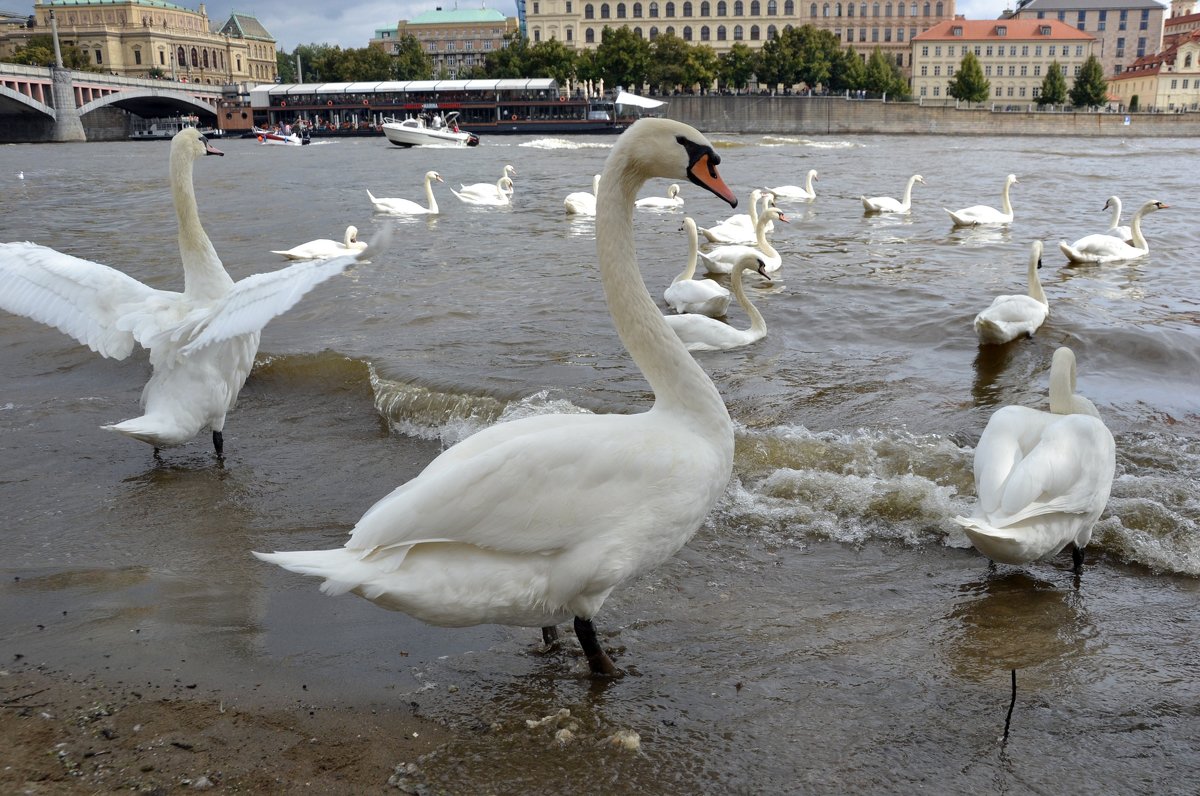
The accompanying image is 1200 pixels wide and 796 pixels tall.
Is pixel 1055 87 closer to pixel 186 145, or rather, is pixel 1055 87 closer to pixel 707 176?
pixel 186 145

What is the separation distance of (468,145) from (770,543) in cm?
6436

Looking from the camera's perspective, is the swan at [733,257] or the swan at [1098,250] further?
the swan at [1098,250]

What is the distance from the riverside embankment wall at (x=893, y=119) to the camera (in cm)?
7938

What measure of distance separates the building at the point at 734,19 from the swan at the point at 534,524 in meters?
128

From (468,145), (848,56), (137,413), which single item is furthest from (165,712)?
(848,56)

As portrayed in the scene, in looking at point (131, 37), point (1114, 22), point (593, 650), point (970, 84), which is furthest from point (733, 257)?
point (131, 37)

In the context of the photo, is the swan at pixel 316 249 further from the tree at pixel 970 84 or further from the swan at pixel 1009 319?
the tree at pixel 970 84

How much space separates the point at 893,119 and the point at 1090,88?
2215 cm

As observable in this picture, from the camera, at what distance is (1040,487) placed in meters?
3.89

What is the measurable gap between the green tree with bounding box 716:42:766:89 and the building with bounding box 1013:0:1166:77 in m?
44.3

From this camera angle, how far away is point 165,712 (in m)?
2.95

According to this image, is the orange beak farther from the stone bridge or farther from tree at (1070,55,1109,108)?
tree at (1070,55,1109,108)

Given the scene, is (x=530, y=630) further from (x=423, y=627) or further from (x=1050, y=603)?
(x=1050, y=603)

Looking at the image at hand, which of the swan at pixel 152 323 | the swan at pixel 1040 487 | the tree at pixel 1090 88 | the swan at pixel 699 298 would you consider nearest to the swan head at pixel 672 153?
the swan at pixel 1040 487
